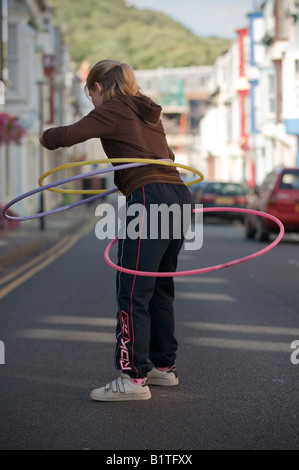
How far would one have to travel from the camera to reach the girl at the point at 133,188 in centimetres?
561

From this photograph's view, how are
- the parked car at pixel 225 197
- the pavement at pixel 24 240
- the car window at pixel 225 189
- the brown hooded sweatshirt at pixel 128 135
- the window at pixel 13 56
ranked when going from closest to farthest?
the brown hooded sweatshirt at pixel 128 135 < the pavement at pixel 24 240 < the window at pixel 13 56 < the parked car at pixel 225 197 < the car window at pixel 225 189

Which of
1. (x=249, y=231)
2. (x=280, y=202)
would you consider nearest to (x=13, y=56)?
(x=249, y=231)

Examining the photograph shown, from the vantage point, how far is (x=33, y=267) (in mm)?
16562

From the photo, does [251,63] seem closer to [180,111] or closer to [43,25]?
[43,25]

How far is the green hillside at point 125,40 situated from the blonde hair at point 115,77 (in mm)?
126172

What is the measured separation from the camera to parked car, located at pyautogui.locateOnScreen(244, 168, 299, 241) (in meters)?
21.6

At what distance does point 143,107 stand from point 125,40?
15465 centimetres

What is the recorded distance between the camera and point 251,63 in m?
53.8

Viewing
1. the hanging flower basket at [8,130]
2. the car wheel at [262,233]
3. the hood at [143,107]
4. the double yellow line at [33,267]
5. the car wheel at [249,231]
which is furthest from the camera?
the hanging flower basket at [8,130]

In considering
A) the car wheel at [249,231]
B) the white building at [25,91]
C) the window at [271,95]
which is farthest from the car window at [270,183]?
the window at [271,95]

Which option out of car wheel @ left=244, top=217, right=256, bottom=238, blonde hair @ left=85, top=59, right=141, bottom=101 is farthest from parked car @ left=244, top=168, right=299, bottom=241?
blonde hair @ left=85, top=59, right=141, bottom=101

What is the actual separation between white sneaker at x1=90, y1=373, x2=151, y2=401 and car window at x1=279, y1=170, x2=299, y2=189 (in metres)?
16.5

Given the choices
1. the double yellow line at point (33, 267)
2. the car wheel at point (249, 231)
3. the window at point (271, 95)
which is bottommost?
the double yellow line at point (33, 267)

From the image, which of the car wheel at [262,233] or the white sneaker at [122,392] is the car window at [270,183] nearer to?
the car wheel at [262,233]
